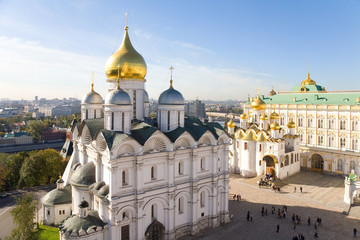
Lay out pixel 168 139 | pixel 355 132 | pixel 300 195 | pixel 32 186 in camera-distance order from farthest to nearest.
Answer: pixel 355 132
pixel 32 186
pixel 300 195
pixel 168 139

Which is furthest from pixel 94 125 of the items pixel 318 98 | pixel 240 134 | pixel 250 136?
pixel 318 98

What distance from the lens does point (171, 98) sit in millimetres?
18656

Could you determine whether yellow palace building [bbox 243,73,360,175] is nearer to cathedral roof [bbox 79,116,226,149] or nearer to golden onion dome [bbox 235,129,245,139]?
golden onion dome [bbox 235,129,245,139]

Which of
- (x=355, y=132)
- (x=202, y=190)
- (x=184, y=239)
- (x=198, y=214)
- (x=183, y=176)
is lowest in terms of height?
(x=184, y=239)

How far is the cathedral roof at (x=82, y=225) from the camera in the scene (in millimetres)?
14359

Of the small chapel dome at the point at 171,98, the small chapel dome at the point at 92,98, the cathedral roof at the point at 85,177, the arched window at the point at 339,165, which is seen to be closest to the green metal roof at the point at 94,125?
the cathedral roof at the point at 85,177

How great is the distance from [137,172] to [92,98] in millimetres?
10046

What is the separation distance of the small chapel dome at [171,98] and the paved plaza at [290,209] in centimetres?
951

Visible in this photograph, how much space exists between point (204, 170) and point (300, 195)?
1279cm

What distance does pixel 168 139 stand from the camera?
55.5ft

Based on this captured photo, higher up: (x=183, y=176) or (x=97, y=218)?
(x=183, y=176)

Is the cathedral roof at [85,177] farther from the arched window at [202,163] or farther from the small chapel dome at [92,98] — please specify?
the arched window at [202,163]

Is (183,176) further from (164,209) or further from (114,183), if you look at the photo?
(114,183)

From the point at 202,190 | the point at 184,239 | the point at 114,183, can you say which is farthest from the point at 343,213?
the point at 114,183
